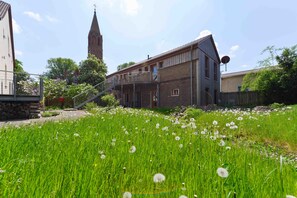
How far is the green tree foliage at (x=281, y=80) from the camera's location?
56.9ft

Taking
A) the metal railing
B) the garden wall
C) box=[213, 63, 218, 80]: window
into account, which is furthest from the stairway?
box=[213, 63, 218, 80]: window

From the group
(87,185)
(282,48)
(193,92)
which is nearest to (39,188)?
(87,185)

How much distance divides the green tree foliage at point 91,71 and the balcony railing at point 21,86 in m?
22.0

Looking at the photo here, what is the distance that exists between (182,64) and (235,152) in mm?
18855

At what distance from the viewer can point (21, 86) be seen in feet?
39.6

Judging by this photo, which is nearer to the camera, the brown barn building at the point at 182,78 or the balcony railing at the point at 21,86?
the balcony railing at the point at 21,86

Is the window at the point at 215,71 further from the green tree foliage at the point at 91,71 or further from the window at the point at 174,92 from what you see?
the green tree foliage at the point at 91,71

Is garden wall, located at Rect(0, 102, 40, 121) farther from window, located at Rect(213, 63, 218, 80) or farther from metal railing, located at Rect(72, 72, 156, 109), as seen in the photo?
window, located at Rect(213, 63, 218, 80)

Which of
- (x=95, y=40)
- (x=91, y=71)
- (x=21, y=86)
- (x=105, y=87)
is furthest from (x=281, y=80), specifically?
(x=95, y=40)

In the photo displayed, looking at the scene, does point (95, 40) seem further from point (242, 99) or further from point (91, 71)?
point (242, 99)

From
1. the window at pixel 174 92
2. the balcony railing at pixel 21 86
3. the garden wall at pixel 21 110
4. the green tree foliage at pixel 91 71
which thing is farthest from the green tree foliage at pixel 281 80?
the green tree foliage at pixel 91 71

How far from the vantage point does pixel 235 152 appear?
103 inches

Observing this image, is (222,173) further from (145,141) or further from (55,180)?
(145,141)

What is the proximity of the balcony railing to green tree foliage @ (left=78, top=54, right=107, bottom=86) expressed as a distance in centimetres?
2196
